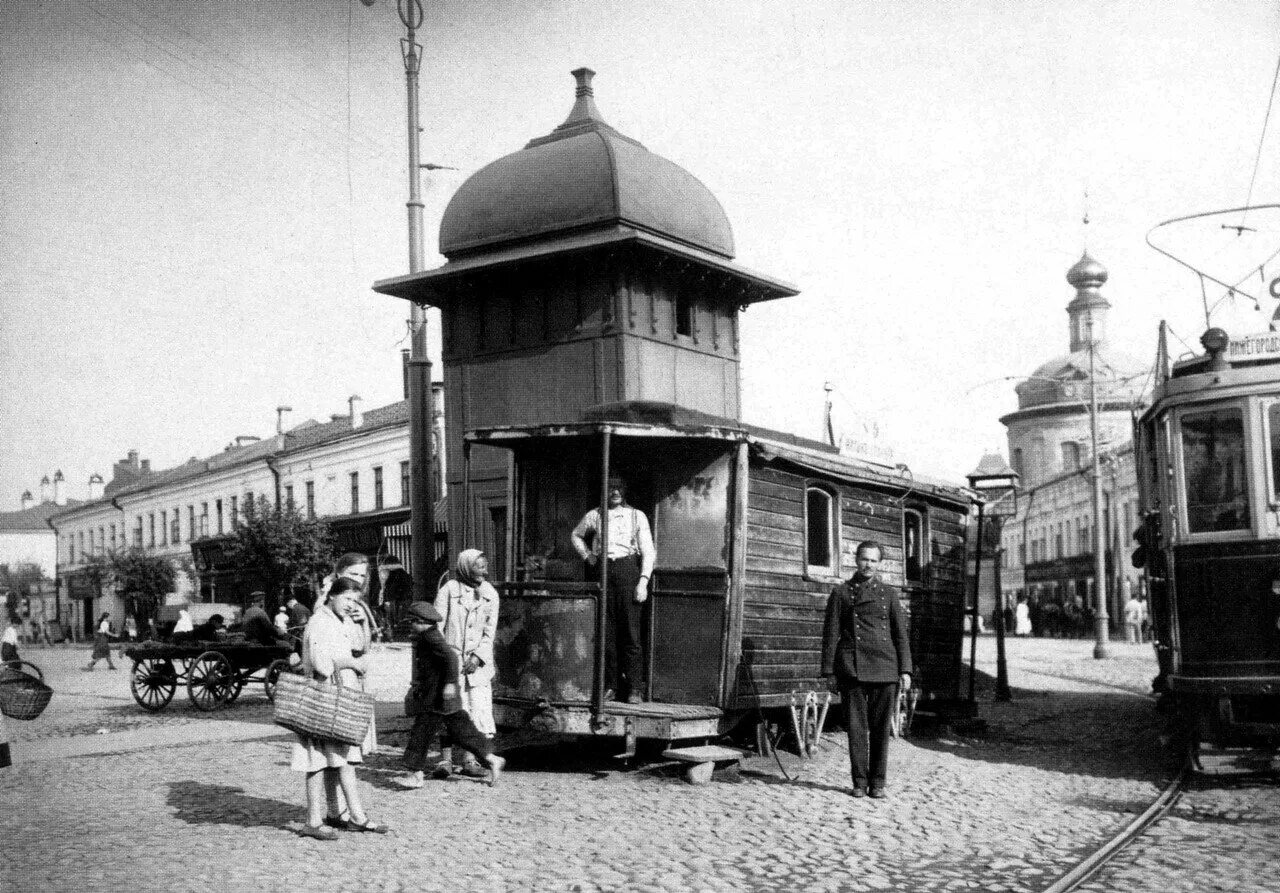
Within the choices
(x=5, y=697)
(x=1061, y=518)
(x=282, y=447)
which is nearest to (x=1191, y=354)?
(x=5, y=697)

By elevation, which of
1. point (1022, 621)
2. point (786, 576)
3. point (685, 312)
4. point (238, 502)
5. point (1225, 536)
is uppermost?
point (685, 312)

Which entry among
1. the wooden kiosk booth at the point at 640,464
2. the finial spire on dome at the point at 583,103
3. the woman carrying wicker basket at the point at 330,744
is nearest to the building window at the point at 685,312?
the wooden kiosk booth at the point at 640,464

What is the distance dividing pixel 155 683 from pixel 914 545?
36.1 feet

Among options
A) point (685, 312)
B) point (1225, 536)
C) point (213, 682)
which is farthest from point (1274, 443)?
point (213, 682)

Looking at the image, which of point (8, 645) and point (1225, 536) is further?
point (8, 645)

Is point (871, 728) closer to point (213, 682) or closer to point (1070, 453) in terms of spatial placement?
point (213, 682)

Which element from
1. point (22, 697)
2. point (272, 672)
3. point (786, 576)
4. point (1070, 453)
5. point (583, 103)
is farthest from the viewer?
point (1070, 453)

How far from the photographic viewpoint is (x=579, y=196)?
18703 mm

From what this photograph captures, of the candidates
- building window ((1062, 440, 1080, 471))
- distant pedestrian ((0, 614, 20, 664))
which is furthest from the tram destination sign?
building window ((1062, 440, 1080, 471))

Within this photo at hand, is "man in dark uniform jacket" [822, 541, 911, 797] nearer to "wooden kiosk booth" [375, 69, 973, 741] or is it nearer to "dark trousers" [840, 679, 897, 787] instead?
"dark trousers" [840, 679, 897, 787]

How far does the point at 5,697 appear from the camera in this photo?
35.2ft

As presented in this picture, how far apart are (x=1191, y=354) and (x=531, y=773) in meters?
6.72

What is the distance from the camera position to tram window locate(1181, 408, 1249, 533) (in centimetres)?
1033

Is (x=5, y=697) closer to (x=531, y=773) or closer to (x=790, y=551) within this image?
(x=531, y=773)
